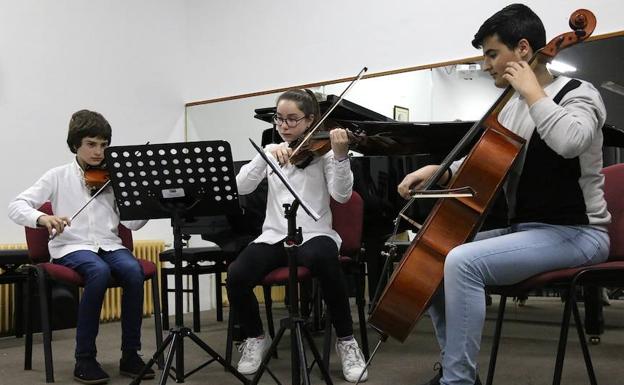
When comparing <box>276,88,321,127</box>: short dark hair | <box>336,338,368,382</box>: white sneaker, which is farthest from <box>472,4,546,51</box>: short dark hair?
<box>336,338,368,382</box>: white sneaker

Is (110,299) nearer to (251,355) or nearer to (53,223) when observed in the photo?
(53,223)

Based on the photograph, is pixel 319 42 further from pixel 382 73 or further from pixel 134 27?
pixel 134 27

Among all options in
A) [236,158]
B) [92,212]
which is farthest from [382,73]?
[92,212]

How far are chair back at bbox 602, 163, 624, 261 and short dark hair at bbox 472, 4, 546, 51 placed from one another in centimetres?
47

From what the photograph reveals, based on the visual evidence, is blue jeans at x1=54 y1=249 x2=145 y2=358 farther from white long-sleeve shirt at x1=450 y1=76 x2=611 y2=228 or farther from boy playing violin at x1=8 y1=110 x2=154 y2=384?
white long-sleeve shirt at x1=450 y1=76 x2=611 y2=228

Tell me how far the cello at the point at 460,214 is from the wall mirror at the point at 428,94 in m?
1.87

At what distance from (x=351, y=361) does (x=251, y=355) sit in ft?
1.24

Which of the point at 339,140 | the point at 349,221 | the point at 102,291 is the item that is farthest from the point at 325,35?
the point at 102,291

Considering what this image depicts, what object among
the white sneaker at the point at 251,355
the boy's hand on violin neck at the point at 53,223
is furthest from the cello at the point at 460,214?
the boy's hand on violin neck at the point at 53,223

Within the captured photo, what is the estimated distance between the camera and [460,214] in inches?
67.1

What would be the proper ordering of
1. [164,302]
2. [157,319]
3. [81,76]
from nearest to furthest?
[157,319], [164,302], [81,76]

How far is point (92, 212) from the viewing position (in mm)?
2613

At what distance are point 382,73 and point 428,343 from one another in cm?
179

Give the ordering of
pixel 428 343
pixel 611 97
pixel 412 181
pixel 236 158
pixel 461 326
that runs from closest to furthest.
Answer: pixel 461 326 < pixel 412 181 < pixel 428 343 < pixel 611 97 < pixel 236 158
